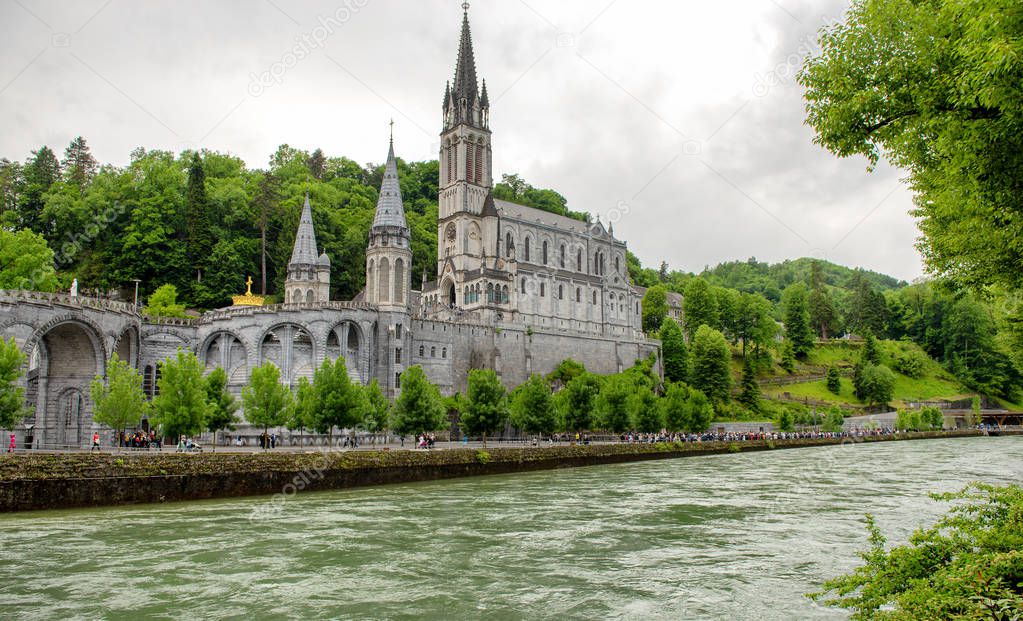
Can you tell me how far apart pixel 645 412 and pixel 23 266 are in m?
43.9

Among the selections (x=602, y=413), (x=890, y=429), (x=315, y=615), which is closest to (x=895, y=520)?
(x=315, y=615)

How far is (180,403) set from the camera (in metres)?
34.6

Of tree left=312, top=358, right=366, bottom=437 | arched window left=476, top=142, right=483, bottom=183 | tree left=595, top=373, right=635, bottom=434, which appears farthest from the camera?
arched window left=476, top=142, right=483, bottom=183

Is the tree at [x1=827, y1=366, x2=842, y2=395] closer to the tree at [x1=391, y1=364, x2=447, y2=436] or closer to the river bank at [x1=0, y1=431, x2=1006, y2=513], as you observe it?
the river bank at [x1=0, y1=431, x2=1006, y2=513]

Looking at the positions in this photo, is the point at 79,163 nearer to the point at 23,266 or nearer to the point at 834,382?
the point at 23,266

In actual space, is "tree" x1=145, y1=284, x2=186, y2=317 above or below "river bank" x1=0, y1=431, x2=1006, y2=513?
above

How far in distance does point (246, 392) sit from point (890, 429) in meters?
75.1

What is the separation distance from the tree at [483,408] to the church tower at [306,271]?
908 inches

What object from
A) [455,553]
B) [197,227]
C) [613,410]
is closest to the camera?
[455,553]

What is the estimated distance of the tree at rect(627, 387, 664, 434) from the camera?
189 ft

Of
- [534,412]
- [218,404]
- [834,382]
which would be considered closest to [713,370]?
[834,382]

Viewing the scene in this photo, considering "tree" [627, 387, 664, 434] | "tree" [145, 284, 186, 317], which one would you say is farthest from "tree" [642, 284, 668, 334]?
"tree" [145, 284, 186, 317]

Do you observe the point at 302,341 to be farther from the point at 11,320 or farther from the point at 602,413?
the point at 602,413

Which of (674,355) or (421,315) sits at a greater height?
(421,315)
